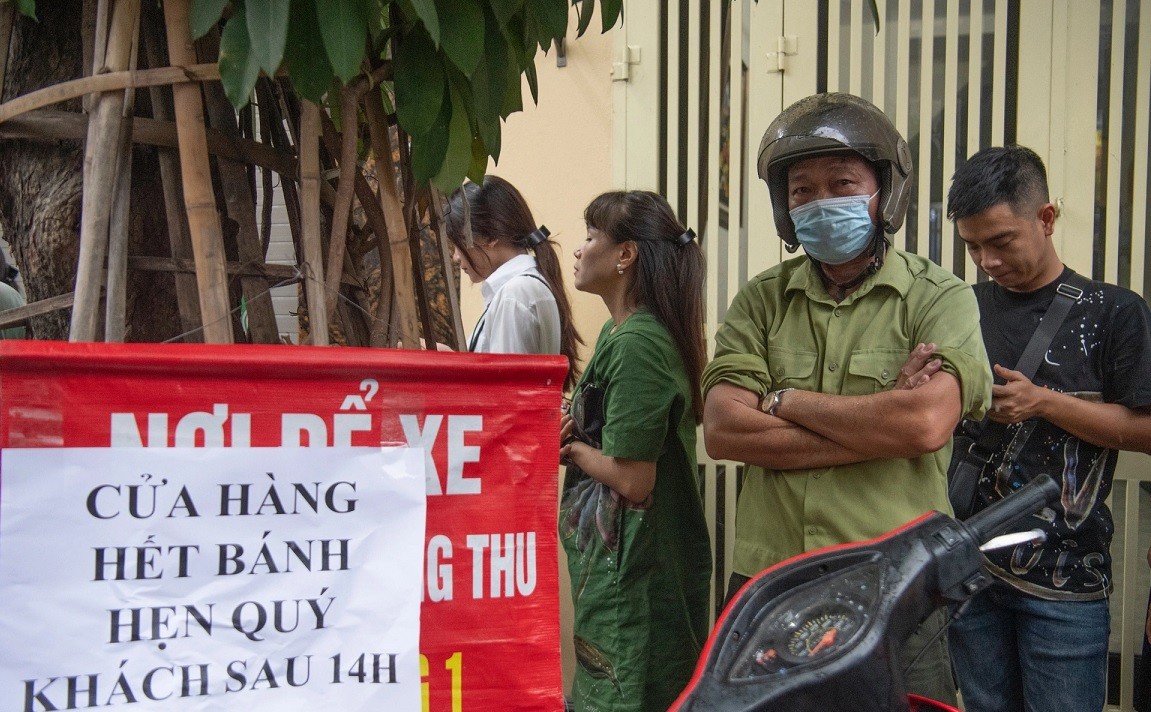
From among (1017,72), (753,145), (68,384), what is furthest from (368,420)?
A: (1017,72)

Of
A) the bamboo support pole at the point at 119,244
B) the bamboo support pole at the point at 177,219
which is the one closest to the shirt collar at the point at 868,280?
the bamboo support pole at the point at 177,219

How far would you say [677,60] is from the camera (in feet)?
12.6

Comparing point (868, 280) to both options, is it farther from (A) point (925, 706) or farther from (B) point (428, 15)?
(B) point (428, 15)

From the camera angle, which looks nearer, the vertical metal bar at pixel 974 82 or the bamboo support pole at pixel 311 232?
the bamboo support pole at pixel 311 232

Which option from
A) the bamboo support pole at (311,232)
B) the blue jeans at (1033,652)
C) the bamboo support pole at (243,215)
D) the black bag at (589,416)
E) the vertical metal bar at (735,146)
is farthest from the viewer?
the vertical metal bar at (735,146)

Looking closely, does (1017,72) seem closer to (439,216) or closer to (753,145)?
(753,145)

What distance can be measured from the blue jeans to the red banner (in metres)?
1.35

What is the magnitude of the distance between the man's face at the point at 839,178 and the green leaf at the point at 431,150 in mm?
985

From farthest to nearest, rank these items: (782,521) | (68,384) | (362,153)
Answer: (782,521) → (362,153) → (68,384)

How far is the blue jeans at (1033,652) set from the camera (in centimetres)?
239

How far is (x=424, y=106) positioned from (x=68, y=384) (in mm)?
582

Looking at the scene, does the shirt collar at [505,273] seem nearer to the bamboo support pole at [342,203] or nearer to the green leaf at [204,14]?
the bamboo support pole at [342,203]

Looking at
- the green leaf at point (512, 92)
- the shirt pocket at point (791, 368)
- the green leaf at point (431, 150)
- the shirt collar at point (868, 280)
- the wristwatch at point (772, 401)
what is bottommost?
the wristwatch at point (772, 401)

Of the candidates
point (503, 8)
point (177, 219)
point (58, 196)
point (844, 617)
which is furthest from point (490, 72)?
point (844, 617)
